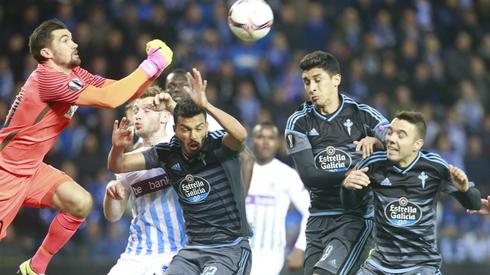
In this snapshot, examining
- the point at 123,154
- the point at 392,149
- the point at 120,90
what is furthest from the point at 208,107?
the point at 392,149

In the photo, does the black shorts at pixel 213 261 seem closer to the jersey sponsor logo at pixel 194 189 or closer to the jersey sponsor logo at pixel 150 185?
the jersey sponsor logo at pixel 194 189

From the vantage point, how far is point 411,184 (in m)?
6.80

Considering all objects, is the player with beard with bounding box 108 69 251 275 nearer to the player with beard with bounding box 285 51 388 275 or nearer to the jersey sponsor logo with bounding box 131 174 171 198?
the jersey sponsor logo with bounding box 131 174 171 198

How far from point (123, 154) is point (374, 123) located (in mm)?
1965

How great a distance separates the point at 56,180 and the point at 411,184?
2722 mm

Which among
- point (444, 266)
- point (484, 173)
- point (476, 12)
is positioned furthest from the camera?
point (476, 12)

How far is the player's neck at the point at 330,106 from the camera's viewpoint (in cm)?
729

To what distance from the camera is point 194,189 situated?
6.89m

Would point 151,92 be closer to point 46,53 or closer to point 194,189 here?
point 46,53

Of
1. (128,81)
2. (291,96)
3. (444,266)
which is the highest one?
(128,81)

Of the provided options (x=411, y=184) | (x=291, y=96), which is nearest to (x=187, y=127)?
(x=411, y=184)

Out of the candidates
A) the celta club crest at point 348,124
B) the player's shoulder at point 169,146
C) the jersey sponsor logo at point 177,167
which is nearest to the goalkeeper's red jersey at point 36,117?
the player's shoulder at point 169,146

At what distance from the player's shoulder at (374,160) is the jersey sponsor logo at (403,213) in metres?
0.35

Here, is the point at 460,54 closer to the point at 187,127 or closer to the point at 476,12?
the point at 476,12
